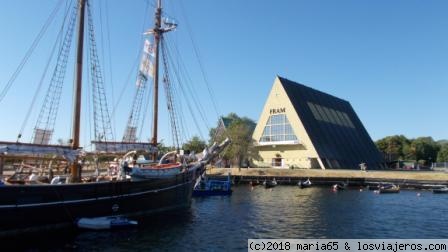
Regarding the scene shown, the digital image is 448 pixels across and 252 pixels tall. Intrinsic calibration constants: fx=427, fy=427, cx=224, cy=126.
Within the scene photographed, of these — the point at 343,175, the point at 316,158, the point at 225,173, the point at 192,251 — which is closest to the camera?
the point at 192,251

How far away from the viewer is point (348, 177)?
74000mm

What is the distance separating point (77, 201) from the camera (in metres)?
26.4

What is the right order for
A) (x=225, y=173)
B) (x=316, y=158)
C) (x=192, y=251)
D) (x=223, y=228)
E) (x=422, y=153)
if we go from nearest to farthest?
1. (x=192, y=251)
2. (x=223, y=228)
3. (x=225, y=173)
4. (x=316, y=158)
5. (x=422, y=153)

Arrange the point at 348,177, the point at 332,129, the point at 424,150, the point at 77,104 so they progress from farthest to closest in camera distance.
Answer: the point at 424,150 < the point at 332,129 < the point at 348,177 < the point at 77,104

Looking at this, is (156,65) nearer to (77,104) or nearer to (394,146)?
(77,104)

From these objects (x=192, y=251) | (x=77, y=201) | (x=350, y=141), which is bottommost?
(x=192, y=251)

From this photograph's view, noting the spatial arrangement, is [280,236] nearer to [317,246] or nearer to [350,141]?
[317,246]

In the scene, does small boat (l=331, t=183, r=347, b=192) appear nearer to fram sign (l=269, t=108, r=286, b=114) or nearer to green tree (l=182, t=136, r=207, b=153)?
fram sign (l=269, t=108, r=286, b=114)

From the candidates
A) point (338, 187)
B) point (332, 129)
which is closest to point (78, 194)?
point (338, 187)

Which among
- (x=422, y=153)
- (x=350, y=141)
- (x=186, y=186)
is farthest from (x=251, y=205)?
(x=422, y=153)

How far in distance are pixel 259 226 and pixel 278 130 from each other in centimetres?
7106

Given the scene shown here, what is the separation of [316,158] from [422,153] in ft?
256

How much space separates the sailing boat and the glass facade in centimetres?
6221

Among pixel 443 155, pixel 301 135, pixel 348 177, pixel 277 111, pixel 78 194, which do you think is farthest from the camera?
pixel 443 155
